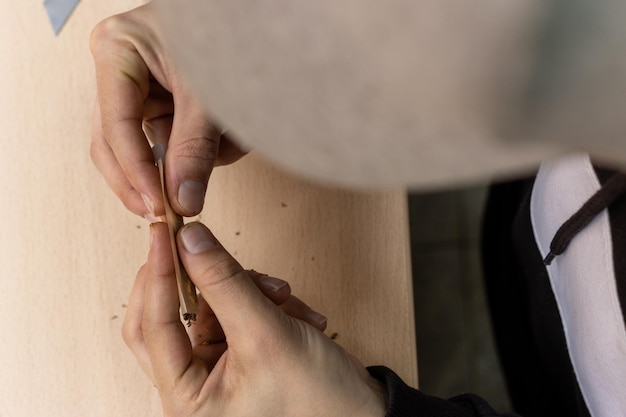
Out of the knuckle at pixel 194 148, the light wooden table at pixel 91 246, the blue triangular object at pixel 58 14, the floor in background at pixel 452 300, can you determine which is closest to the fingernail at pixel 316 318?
the light wooden table at pixel 91 246

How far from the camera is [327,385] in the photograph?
0.35m

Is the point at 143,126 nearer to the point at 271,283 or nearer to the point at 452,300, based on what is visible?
the point at 271,283

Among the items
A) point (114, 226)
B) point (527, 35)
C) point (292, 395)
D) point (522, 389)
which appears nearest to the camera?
point (527, 35)

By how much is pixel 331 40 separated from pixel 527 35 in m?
0.03

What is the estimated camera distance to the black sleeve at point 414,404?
374 millimetres

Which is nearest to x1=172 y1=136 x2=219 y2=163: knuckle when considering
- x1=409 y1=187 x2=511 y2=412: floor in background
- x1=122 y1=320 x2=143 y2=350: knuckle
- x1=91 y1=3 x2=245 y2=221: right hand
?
x1=91 y1=3 x2=245 y2=221: right hand

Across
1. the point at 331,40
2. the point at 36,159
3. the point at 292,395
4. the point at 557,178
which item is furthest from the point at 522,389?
the point at 331,40

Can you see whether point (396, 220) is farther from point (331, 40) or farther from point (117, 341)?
point (331, 40)

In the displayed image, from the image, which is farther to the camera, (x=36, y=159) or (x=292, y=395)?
(x=36, y=159)

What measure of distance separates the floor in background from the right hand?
0.54 metres

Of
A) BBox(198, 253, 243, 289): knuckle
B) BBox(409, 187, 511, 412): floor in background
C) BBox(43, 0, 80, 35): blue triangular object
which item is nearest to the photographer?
BBox(198, 253, 243, 289): knuckle

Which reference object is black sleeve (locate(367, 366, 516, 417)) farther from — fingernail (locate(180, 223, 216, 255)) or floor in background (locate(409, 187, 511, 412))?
floor in background (locate(409, 187, 511, 412))

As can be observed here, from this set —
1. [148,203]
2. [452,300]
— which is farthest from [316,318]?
[452,300]

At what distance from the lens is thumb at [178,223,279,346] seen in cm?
34
